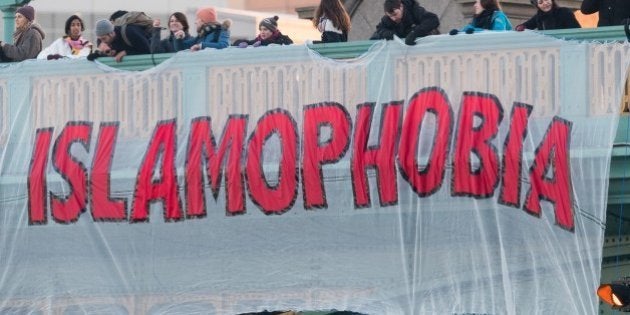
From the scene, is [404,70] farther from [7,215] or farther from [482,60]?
[7,215]

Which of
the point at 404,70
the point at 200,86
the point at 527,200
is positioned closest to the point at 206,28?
the point at 200,86

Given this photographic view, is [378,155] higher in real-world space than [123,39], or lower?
lower

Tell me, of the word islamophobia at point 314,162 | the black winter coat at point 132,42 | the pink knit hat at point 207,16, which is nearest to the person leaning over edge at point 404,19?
the word islamophobia at point 314,162

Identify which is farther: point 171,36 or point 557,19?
point 171,36

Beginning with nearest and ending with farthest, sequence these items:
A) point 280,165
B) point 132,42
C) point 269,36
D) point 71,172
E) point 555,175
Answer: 1. point 555,175
2. point 280,165
3. point 269,36
4. point 71,172
5. point 132,42

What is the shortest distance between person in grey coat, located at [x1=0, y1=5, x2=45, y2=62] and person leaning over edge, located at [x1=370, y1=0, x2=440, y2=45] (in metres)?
4.04

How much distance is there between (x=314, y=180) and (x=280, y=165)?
35cm

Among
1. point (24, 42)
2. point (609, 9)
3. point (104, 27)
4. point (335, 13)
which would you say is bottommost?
point (24, 42)

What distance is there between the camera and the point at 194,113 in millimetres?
19406

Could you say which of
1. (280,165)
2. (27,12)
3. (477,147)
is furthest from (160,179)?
(477,147)

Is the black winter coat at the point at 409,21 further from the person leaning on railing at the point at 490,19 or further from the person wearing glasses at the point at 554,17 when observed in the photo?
the person wearing glasses at the point at 554,17

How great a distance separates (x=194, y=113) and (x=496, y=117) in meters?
3.01

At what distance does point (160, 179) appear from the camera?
19.4 m

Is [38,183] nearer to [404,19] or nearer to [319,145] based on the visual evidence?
[319,145]
